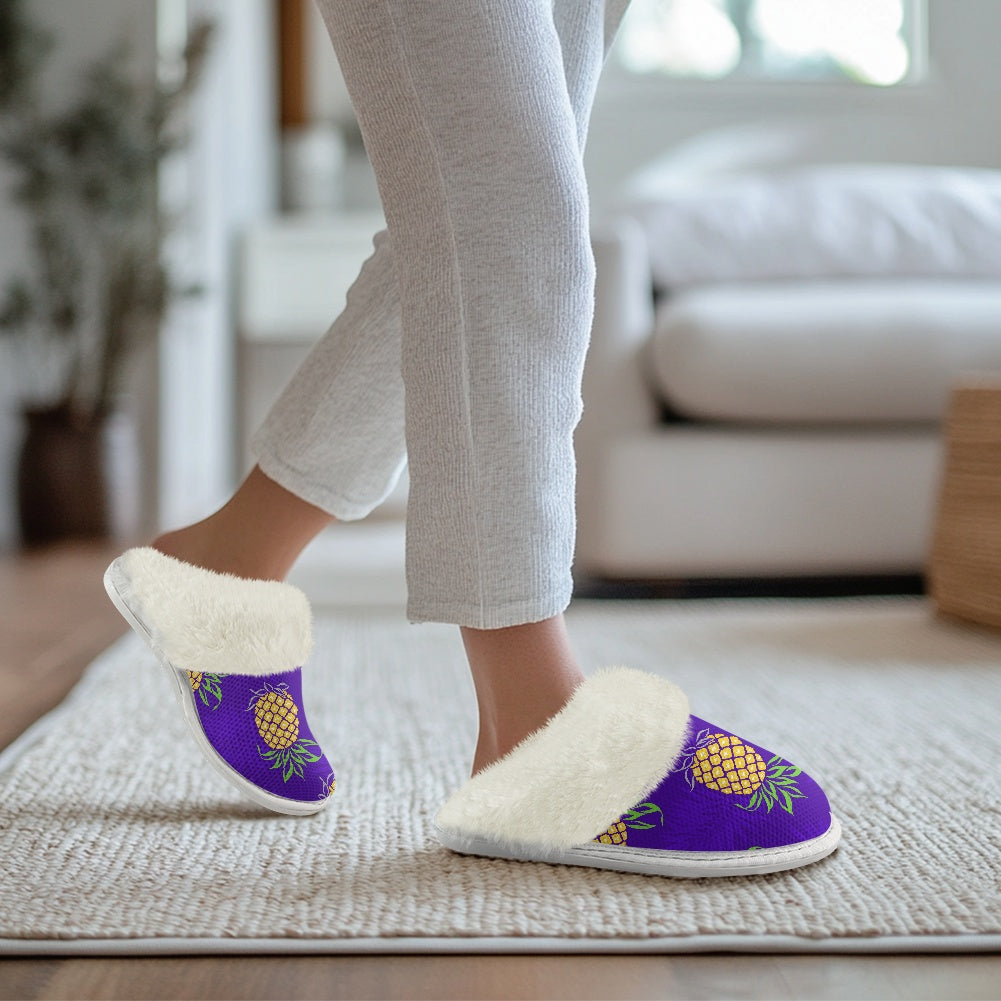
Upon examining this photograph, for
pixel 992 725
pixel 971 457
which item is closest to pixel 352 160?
pixel 971 457

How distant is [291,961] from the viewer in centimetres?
51

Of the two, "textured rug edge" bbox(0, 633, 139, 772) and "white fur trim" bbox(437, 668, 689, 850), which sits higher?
"white fur trim" bbox(437, 668, 689, 850)

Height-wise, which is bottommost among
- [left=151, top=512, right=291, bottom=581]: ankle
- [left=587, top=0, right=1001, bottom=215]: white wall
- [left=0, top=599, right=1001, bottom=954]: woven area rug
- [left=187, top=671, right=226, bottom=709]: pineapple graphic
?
[left=0, top=599, right=1001, bottom=954]: woven area rug

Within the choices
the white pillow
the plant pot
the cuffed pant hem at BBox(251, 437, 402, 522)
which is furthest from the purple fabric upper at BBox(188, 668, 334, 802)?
the plant pot

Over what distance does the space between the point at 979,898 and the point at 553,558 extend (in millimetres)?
260

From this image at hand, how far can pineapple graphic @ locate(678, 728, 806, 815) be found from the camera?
0.61m

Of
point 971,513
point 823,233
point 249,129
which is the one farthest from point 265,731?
point 249,129

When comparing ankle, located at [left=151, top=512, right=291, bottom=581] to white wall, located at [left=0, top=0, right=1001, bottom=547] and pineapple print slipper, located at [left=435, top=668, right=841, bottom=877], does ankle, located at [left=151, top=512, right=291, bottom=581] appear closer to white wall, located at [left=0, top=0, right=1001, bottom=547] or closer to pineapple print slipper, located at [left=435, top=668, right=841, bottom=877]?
pineapple print slipper, located at [left=435, top=668, right=841, bottom=877]

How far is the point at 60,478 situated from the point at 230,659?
2.17 metres

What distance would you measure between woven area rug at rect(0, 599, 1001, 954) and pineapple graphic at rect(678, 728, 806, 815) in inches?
1.5

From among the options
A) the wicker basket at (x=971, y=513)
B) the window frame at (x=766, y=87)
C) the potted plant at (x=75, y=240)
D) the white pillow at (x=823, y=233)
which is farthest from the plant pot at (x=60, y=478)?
the window frame at (x=766, y=87)

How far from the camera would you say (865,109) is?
381 cm

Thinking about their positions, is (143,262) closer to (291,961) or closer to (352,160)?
(352,160)

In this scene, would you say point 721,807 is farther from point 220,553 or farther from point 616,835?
point 220,553
